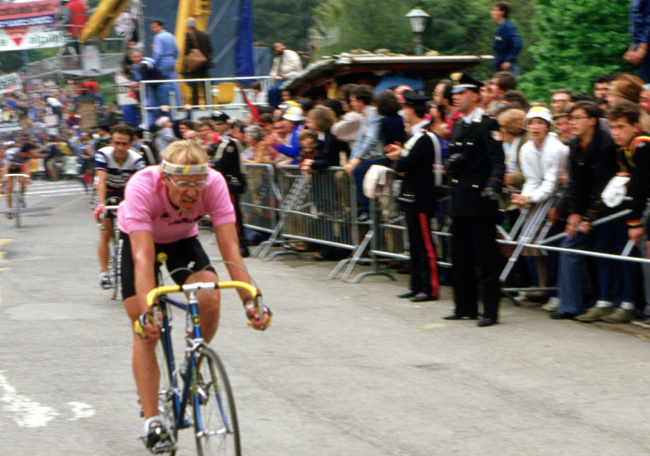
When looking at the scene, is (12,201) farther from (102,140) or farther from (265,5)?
(265,5)

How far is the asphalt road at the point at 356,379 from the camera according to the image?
527 cm

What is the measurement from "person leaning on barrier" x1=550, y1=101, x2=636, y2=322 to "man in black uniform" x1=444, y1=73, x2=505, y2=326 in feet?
2.28

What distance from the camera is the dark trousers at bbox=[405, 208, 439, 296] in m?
9.46

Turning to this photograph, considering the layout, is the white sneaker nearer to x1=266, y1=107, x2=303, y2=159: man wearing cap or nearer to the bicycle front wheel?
x1=266, y1=107, x2=303, y2=159: man wearing cap

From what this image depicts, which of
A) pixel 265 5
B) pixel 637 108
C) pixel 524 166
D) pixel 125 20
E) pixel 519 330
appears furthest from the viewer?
pixel 265 5

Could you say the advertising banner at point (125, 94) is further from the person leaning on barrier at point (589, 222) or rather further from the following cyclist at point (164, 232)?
the following cyclist at point (164, 232)

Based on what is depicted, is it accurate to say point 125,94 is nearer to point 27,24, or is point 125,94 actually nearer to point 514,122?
point 514,122

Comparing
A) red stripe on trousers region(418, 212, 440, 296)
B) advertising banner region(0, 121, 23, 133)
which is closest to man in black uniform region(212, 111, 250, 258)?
red stripe on trousers region(418, 212, 440, 296)

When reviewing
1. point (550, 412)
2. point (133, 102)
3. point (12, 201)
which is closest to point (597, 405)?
point (550, 412)

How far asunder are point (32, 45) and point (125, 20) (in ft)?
97.9

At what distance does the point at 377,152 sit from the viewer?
1045cm

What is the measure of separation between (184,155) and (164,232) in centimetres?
69

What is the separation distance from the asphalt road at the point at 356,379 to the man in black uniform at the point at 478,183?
1.85 ft

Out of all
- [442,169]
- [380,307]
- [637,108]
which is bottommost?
[380,307]
